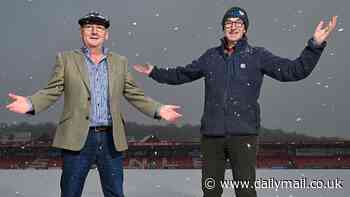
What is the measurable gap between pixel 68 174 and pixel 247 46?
1444 millimetres

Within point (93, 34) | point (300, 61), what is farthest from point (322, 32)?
point (93, 34)

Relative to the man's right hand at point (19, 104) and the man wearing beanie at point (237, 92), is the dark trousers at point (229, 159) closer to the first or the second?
the man wearing beanie at point (237, 92)

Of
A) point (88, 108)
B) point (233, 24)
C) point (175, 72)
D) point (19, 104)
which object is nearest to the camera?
point (19, 104)

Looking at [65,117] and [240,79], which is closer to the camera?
[65,117]

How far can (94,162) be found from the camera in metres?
2.70

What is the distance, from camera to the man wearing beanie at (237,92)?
2877mm

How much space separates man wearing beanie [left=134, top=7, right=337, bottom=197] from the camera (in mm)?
2877

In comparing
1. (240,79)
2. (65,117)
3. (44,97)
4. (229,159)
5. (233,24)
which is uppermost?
(233,24)

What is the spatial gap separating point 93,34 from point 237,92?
0.99 m

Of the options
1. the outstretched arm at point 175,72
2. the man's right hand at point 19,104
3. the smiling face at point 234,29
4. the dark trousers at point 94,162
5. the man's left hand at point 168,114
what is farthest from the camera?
the outstretched arm at point 175,72

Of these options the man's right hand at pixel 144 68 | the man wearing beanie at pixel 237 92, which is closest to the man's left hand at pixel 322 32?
the man wearing beanie at pixel 237 92

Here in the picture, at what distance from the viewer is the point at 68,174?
2645mm

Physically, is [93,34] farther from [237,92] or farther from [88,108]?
[237,92]

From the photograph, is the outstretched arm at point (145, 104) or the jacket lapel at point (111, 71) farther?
the outstretched arm at point (145, 104)
